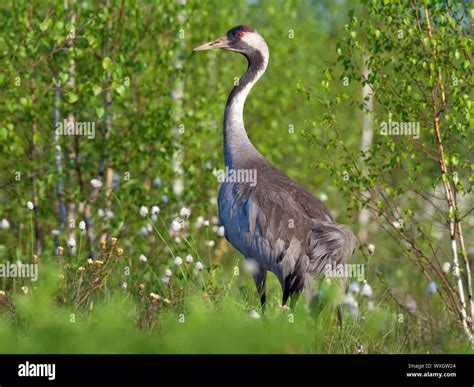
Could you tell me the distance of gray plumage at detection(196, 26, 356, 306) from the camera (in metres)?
7.65

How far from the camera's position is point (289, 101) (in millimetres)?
16938

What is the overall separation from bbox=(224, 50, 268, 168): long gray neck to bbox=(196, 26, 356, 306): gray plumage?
7cm

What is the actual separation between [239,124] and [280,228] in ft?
5.75

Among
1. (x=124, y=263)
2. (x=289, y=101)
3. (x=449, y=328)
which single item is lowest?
(x=449, y=328)

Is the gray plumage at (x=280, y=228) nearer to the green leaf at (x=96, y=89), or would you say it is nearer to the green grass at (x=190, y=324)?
the green grass at (x=190, y=324)

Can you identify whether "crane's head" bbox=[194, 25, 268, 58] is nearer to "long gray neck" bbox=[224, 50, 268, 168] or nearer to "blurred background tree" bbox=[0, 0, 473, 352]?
"long gray neck" bbox=[224, 50, 268, 168]

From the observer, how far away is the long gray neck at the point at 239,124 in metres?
8.96

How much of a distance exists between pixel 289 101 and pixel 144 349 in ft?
42.7

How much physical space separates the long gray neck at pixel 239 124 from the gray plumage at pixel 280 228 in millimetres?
67

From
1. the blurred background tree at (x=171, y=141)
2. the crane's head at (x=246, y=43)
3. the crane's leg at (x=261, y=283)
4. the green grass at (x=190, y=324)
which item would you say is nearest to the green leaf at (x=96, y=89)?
the blurred background tree at (x=171, y=141)

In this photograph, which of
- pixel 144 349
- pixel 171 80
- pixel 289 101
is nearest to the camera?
pixel 144 349
